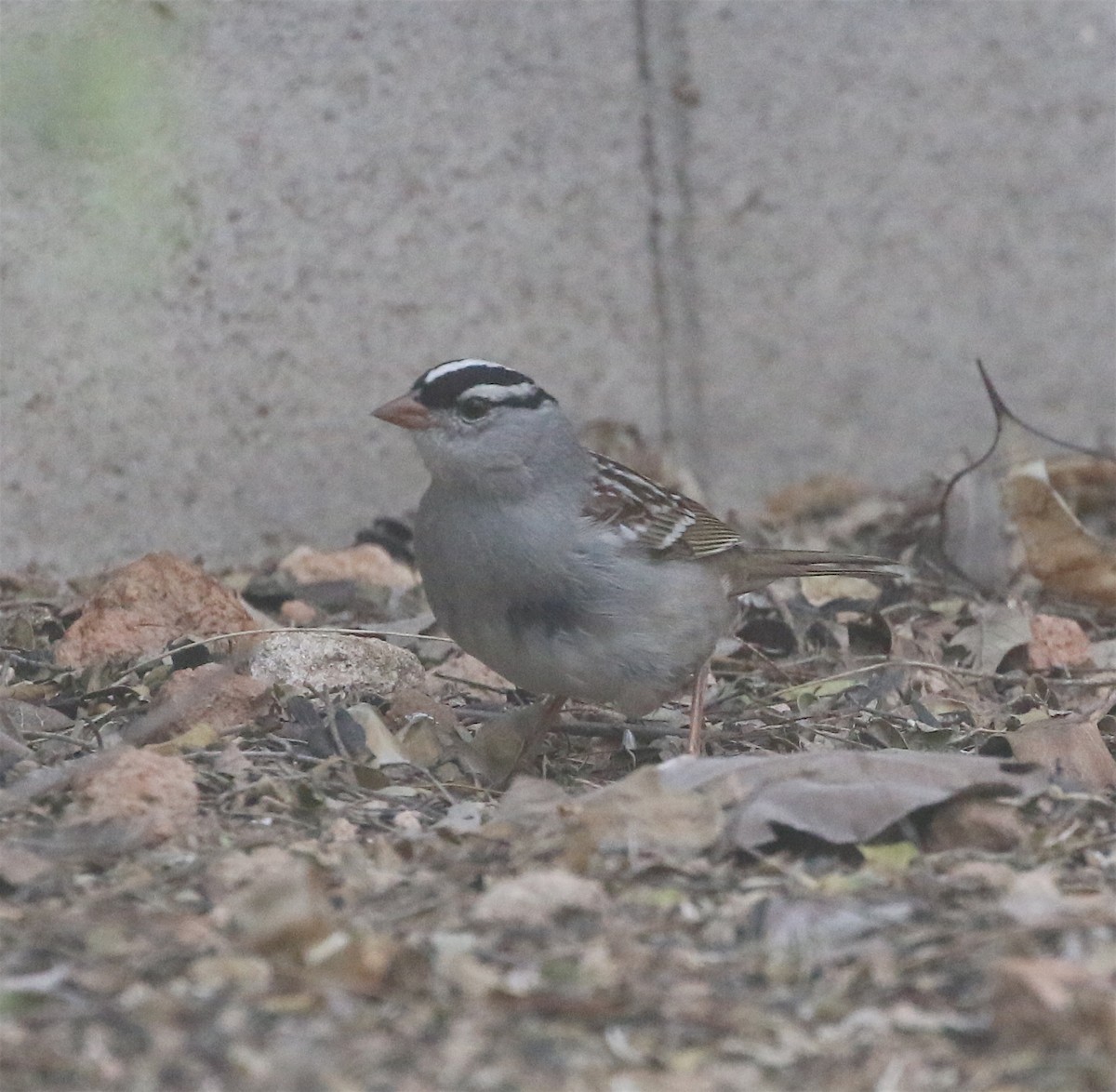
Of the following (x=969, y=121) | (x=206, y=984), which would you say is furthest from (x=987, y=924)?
(x=969, y=121)

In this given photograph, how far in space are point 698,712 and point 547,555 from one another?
0.56 meters

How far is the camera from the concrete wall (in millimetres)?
5797

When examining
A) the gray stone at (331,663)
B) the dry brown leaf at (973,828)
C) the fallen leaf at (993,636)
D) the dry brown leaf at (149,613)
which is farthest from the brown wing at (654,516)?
the dry brown leaf at (973,828)

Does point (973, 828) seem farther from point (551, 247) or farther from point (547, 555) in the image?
point (551, 247)

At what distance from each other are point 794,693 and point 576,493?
916mm

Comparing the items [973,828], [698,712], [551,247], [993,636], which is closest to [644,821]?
[973,828]

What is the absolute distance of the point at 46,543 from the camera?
5.77m

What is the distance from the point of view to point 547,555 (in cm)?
453

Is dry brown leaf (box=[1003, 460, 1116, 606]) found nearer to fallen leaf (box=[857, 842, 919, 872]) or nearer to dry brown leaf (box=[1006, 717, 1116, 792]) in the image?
dry brown leaf (box=[1006, 717, 1116, 792])

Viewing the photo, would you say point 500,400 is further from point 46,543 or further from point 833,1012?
point 833,1012

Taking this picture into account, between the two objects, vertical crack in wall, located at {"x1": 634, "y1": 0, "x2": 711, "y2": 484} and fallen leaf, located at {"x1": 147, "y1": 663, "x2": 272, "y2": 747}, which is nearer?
fallen leaf, located at {"x1": 147, "y1": 663, "x2": 272, "y2": 747}

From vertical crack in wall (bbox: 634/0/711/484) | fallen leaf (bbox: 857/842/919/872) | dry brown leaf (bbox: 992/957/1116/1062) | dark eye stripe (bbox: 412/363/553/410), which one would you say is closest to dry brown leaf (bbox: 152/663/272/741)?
dark eye stripe (bbox: 412/363/553/410)

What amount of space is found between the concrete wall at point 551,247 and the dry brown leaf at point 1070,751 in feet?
8.69

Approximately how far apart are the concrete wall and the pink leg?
189 centimetres
